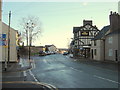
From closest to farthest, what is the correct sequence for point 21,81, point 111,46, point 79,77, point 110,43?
point 21,81, point 79,77, point 111,46, point 110,43

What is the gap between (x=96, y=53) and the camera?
151 feet

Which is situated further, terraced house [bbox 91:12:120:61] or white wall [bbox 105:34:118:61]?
white wall [bbox 105:34:118:61]

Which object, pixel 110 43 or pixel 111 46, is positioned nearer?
pixel 111 46

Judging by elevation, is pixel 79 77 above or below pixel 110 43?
below

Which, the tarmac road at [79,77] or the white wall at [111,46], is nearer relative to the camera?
the tarmac road at [79,77]

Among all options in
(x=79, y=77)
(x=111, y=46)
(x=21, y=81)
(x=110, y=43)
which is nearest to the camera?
(x=21, y=81)

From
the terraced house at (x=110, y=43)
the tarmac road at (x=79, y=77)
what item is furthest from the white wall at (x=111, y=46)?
the tarmac road at (x=79, y=77)

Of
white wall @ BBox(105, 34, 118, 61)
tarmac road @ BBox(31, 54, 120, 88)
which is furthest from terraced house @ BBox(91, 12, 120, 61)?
tarmac road @ BBox(31, 54, 120, 88)

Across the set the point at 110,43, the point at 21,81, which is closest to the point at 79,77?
the point at 21,81

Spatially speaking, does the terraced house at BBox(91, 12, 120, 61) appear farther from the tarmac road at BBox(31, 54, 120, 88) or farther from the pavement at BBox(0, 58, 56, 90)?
the pavement at BBox(0, 58, 56, 90)

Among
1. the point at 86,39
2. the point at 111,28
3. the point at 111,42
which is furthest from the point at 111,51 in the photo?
the point at 86,39

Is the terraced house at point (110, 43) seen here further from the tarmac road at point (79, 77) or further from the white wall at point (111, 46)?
the tarmac road at point (79, 77)

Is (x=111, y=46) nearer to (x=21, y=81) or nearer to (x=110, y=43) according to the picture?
(x=110, y=43)

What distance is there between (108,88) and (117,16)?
3326 centimetres
